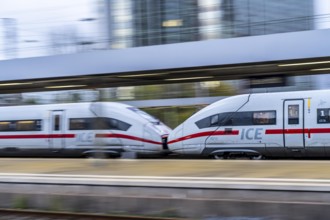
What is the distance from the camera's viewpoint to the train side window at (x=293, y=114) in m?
14.0

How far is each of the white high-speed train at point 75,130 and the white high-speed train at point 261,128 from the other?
131 cm

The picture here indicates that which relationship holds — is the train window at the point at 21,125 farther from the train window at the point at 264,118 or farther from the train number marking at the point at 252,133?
the train window at the point at 264,118

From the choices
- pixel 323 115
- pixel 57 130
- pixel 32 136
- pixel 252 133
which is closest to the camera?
pixel 323 115

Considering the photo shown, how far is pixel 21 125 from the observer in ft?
62.7

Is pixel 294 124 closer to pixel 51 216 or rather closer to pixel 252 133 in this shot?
pixel 252 133

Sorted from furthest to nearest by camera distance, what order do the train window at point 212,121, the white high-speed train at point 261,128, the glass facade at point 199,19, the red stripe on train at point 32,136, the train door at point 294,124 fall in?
the glass facade at point 199,19, the red stripe on train at point 32,136, the train window at point 212,121, the train door at point 294,124, the white high-speed train at point 261,128

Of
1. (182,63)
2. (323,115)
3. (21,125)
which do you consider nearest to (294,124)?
(323,115)

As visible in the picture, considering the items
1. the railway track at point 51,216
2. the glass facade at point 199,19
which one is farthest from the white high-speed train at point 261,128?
the glass facade at point 199,19

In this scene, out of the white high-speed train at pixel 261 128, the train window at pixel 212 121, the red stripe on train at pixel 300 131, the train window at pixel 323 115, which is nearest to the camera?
the train window at pixel 323 115

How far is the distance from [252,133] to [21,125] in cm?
978

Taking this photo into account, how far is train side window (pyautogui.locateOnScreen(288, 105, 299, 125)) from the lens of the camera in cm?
1402

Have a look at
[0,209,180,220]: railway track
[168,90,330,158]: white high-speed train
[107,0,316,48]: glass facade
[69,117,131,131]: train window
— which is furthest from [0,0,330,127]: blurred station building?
[0,209,180,220]: railway track

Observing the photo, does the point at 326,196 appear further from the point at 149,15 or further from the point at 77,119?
the point at 149,15

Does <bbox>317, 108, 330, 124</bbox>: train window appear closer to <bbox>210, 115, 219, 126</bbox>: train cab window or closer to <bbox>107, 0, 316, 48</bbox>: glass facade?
<bbox>210, 115, 219, 126</bbox>: train cab window
